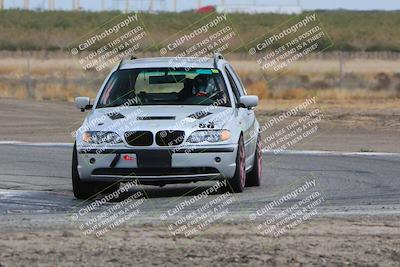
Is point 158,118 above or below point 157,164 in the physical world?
above

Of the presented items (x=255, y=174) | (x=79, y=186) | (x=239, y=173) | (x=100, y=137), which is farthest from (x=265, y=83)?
(x=100, y=137)

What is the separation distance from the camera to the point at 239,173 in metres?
13.8

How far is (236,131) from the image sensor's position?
545 inches

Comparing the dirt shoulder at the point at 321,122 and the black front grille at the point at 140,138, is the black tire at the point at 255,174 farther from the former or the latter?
the dirt shoulder at the point at 321,122

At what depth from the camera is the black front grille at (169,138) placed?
43.7 ft

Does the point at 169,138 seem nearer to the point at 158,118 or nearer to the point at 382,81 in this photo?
the point at 158,118

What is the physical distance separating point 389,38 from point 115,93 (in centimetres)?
6982

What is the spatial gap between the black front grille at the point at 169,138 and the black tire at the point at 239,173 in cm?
75

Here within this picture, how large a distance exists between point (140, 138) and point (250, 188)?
7.35 feet

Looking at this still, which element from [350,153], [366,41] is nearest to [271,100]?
[350,153]

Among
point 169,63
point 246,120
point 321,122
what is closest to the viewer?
point 246,120

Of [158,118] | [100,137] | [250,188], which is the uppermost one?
[158,118]

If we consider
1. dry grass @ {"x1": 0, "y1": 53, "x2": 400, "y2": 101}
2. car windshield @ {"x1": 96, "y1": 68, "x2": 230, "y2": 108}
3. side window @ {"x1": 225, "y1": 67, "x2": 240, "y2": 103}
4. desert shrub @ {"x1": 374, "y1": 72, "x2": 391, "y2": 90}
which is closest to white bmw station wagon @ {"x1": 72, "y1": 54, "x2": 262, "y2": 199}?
car windshield @ {"x1": 96, "y1": 68, "x2": 230, "y2": 108}

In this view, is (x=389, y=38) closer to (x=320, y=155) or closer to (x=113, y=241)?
(x=320, y=155)
